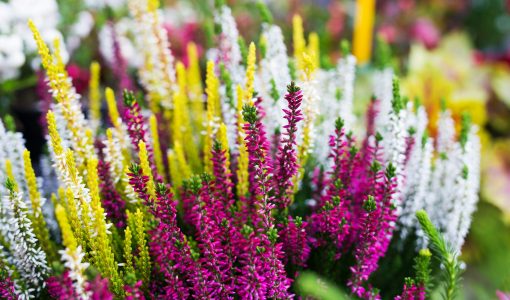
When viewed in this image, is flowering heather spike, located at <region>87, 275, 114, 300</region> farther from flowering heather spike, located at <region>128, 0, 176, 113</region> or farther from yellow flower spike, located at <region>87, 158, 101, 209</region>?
flowering heather spike, located at <region>128, 0, 176, 113</region>

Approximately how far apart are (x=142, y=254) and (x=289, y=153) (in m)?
0.23

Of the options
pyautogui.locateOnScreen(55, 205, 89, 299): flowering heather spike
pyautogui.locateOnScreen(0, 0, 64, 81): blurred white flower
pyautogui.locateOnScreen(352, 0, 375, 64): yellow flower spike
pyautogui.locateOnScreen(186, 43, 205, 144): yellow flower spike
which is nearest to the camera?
pyautogui.locateOnScreen(55, 205, 89, 299): flowering heather spike

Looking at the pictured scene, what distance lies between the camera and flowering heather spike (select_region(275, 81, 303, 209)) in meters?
0.60

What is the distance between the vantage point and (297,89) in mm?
599

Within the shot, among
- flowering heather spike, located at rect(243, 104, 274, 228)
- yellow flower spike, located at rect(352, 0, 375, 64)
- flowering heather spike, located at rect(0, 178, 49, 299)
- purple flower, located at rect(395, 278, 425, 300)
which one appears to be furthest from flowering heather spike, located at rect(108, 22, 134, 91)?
yellow flower spike, located at rect(352, 0, 375, 64)

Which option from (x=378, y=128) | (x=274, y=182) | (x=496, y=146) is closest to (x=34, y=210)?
(x=274, y=182)

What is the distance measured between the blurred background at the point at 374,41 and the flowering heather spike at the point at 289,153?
14.8 inches

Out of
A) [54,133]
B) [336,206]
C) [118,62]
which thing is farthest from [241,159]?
[118,62]

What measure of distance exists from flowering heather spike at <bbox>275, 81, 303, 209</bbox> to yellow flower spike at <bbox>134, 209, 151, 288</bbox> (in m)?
0.18

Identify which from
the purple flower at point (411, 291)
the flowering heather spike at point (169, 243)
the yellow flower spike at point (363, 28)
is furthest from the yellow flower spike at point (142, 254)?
the yellow flower spike at point (363, 28)

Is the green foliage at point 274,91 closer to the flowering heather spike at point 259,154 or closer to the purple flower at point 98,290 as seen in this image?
the flowering heather spike at point 259,154

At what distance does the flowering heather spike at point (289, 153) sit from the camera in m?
0.60

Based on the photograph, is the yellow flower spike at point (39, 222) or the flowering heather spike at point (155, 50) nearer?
the yellow flower spike at point (39, 222)

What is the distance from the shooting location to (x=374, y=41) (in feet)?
7.30
